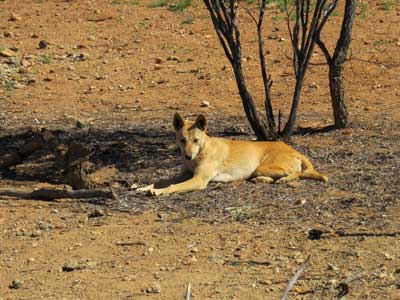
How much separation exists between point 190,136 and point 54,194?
4.74ft

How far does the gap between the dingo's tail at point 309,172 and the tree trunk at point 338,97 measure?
214 centimetres

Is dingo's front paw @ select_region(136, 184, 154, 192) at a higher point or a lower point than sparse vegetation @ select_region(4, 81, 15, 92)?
lower

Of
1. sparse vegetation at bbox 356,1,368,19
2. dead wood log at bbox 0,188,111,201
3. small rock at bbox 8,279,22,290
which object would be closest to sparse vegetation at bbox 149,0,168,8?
sparse vegetation at bbox 356,1,368,19

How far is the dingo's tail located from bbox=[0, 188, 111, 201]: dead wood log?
189 cm

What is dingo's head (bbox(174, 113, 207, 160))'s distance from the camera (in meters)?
8.74

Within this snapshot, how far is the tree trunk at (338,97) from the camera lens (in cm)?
1098

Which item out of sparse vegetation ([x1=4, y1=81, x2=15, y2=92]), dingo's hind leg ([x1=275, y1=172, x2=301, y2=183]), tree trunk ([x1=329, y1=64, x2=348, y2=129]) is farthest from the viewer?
sparse vegetation ([x1=4, y1=81, x2=15, y2=92])

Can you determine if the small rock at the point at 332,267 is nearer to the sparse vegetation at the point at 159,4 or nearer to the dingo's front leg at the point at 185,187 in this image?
the dingo's front leg at the point at 185,187

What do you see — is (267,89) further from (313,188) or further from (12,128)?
(12,128)

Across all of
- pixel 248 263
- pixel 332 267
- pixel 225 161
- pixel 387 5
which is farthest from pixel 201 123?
pixel 387 5

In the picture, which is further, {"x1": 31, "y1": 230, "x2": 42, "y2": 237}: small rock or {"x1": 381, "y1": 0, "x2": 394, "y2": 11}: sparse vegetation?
{"x1": 381, "y1": 0, "x2": 394, "y2": 11}: sparse vegetation

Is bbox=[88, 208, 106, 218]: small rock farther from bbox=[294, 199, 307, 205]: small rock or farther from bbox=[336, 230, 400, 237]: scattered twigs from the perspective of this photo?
bbox=[336, 230, 400, 237]: scattered twigs

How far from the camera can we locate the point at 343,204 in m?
7.71

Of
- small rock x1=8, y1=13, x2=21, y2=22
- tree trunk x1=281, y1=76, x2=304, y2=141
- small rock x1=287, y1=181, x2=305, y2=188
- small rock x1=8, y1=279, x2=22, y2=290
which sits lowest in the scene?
small rock x1=8, y1=279, x2=22, y2=290
